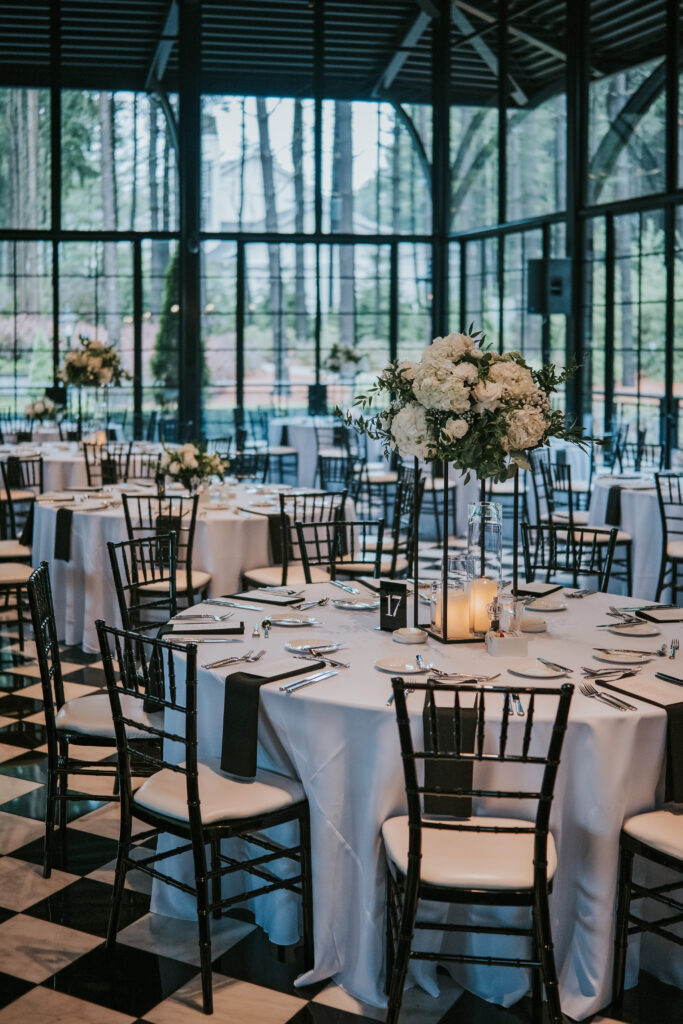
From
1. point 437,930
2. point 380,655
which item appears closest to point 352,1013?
point 437,930

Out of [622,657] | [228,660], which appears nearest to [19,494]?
[228,660]

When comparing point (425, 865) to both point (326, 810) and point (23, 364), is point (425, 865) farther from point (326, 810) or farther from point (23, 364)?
point (23, 364)

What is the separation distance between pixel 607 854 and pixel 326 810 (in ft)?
2.50

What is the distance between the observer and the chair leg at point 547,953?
8.87 feet

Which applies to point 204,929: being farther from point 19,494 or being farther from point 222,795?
point 19,494

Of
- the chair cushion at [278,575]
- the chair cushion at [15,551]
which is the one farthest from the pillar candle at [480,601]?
the chair cushion at [15,551]

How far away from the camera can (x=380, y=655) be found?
11.7 feet

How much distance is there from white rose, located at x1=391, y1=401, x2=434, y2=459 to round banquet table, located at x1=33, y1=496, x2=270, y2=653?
3.13m

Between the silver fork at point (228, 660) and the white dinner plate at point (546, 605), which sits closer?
the silver fork at point (228, 660)

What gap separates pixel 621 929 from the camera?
3.01 meters

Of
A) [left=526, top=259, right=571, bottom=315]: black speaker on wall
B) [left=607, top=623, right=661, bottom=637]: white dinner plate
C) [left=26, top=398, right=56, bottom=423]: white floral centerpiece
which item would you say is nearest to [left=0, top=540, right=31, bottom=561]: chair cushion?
[left=607, top=623, right=661, bottom=637]: white dinner plate

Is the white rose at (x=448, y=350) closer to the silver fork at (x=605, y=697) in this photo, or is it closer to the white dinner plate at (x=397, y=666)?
the white dinner plate at (x=397, y=666)

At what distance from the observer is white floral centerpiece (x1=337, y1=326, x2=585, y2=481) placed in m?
3.35

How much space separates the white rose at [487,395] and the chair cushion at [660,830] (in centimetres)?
124
